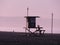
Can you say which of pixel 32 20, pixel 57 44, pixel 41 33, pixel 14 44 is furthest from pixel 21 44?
pixel 41 33

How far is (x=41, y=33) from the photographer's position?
8181 centimetres

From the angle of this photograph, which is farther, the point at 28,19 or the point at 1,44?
the point at 28,19

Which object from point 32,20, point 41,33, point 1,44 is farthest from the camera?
point 41,33

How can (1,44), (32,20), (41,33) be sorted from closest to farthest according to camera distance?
(1,44), (32,20), (41,33)

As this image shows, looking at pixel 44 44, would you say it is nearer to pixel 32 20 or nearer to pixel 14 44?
pixel 14 44

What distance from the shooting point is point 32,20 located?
243 feet

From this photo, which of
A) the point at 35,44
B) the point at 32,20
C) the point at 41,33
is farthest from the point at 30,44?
the point at 41,33

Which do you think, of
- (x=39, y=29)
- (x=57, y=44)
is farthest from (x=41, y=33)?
(x=57, y=44)

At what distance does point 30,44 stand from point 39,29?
93.7ft

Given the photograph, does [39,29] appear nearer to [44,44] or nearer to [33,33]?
[33,33]

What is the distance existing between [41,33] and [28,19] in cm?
792

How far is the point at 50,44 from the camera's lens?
163ft

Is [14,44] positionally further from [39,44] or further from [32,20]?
[32,20]

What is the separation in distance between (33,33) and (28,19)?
11.7 feet
